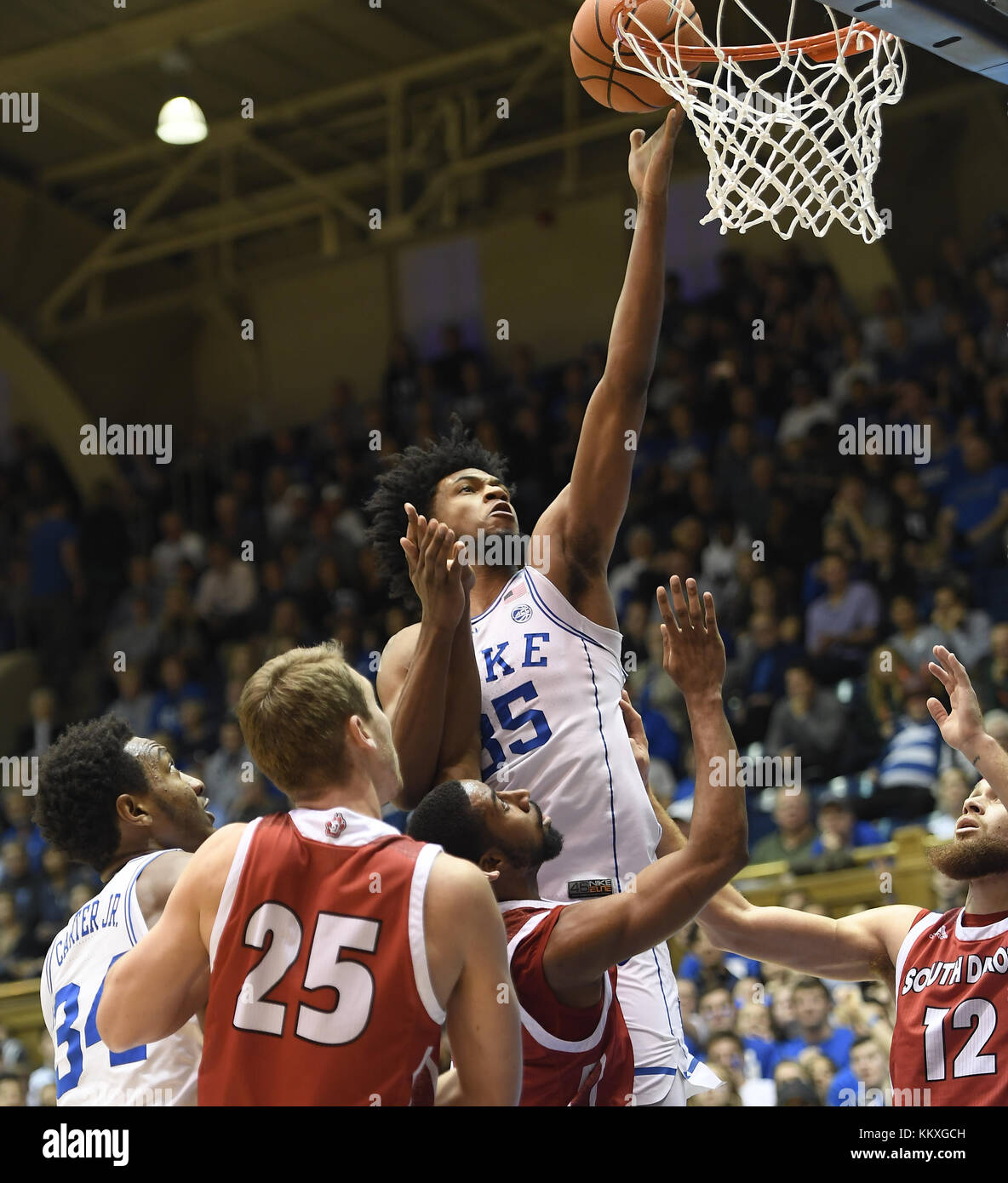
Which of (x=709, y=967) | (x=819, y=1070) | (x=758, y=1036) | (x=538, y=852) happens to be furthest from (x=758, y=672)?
(x=538, y=852)

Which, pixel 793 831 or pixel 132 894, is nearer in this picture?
pixel 132 894

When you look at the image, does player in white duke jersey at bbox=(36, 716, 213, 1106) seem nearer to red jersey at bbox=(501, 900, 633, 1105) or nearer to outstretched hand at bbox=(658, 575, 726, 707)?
red jersey at bbox=(501, 900, 633, 1105)

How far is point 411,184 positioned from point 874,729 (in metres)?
7.38

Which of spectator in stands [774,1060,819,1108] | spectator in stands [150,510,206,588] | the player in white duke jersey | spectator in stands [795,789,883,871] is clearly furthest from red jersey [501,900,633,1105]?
spectator in stands [150,510,206,588]

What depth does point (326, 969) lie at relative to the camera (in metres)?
2.43

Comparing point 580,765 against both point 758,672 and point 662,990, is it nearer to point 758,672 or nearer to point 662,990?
point 662,990

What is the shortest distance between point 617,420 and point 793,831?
397cm

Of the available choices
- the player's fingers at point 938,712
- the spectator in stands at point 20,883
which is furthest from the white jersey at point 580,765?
the spectator in stands at point 20,883

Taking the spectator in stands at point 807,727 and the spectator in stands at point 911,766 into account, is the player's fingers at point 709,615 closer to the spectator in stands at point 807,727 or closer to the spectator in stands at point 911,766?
the spectator in stands at point 911,766

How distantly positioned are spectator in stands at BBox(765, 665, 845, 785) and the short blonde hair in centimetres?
518

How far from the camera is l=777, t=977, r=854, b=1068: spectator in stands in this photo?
5.97m

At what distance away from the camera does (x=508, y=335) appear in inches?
506
